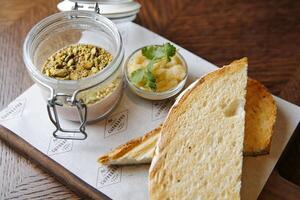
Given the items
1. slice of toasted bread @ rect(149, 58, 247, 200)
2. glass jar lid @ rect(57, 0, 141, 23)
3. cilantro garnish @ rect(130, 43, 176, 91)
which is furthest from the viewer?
glass jar lid @ rect(57, 0, 141, 23)

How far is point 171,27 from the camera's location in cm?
112

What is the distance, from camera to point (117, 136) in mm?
930

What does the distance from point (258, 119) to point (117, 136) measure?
29cm

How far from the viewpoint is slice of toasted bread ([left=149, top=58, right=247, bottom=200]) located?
816 mm

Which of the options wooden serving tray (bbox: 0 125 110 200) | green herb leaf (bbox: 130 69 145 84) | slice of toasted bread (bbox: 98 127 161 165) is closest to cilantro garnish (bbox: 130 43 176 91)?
green herb leaf (bbox: 130 69 145 84)

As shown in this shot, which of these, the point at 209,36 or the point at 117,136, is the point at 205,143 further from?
the point at 209,36

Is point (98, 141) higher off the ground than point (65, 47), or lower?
lower

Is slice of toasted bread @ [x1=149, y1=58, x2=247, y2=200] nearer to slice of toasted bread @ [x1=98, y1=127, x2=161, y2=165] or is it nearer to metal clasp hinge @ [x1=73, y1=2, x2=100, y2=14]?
slice of toasted bread @ [x1=98, y1=127, x2=161, y2=165]

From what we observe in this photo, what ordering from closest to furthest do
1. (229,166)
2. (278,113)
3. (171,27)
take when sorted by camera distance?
(229,166), (278,113), (171,27)

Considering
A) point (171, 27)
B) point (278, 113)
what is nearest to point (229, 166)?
point (278, 113)

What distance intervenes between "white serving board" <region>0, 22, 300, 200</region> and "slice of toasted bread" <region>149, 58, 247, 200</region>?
5cm

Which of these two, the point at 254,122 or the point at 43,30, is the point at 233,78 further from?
the point at 43,30

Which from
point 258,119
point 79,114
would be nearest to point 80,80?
point 79,114

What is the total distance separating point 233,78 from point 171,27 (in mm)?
261
